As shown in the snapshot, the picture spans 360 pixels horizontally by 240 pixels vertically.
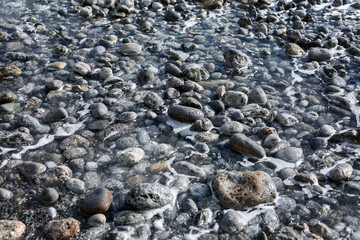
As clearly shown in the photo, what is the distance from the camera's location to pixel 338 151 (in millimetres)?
3125

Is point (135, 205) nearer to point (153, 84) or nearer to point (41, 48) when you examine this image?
point (153, 84)

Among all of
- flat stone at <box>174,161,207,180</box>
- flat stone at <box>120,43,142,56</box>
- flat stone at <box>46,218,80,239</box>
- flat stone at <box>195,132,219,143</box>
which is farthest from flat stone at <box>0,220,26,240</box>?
flat stone at <box>120,43,142,56</box>

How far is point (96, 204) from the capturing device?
247 centimetres

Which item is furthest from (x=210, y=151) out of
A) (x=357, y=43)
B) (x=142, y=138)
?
(x=357, y=43)

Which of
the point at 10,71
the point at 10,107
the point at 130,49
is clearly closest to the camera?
the point at 10,107

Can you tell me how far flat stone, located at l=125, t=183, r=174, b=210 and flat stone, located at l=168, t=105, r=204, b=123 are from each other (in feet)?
3.03

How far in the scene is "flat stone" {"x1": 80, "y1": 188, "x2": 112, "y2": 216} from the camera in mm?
2457

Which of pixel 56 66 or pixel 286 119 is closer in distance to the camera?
pixel 286 119

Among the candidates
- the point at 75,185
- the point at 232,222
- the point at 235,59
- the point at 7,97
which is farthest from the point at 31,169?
the point at 235,59

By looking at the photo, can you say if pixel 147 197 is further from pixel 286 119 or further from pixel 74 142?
pixel 286 119

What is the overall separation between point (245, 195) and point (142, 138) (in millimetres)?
1044

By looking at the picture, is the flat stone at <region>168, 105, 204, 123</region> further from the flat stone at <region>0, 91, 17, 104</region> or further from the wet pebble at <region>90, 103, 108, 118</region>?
the flat stone at <region>0, 91, 17, 104</region>

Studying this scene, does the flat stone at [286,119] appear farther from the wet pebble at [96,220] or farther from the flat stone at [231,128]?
the wet pebble at [96,220]

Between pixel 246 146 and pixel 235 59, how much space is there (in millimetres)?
1632
